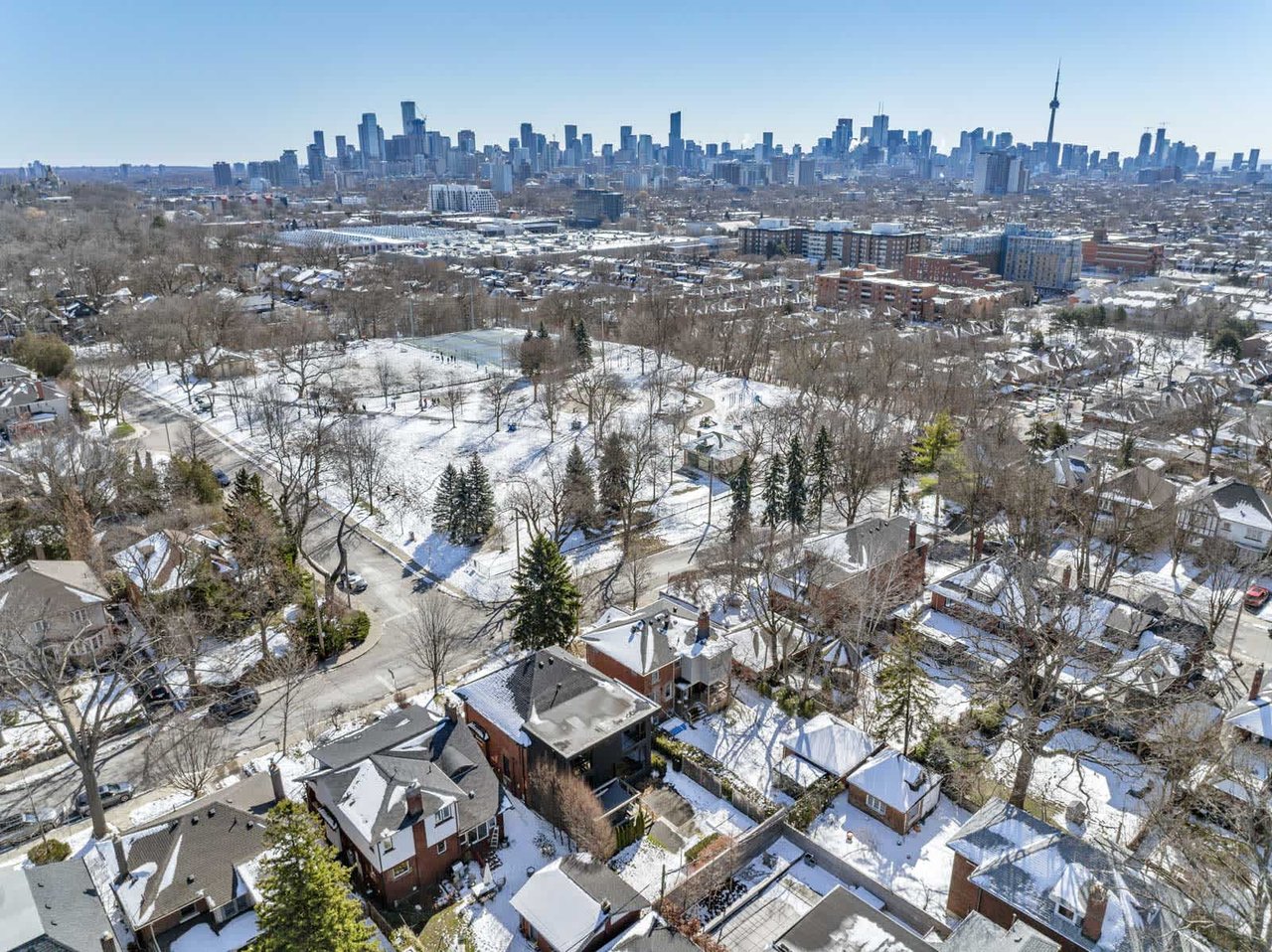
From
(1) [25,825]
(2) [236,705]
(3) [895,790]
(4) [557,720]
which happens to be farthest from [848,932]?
(1) [25,825]

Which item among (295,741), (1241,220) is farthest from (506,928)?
(1241,220)

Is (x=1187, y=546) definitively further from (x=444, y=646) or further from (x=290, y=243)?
(x=290, y=243)

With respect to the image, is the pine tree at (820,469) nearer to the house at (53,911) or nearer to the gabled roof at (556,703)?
the gabled roof at (556,703)

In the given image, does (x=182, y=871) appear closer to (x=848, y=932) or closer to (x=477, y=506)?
(x=848, y=932)

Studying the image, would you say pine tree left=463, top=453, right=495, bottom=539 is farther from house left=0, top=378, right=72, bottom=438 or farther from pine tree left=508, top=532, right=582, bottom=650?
house left=0, top=378, right=72, bottom=438

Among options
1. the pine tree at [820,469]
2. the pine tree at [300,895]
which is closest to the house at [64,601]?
the pine tree at [300,895]

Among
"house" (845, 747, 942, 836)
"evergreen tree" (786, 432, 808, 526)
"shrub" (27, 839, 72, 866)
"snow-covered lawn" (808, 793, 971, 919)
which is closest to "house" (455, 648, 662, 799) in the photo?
"snow-covered lawn" (808, 793, 971, 919)
